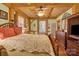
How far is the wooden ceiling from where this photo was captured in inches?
72.9

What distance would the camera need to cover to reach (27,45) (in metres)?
1.78

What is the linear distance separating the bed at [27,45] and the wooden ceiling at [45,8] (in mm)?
356

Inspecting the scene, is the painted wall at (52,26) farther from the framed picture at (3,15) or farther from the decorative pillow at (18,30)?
the framed picture at (3,15)

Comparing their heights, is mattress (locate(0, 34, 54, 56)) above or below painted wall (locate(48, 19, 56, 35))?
below

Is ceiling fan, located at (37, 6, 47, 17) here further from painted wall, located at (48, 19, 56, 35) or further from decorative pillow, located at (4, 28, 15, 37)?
decorative pillow, located at (4, 28, 15, 37)

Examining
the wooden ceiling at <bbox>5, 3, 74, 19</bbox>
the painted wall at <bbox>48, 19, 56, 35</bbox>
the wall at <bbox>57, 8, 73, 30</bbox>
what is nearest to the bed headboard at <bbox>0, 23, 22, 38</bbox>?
the wooden ceiling at <bbox>5, 3, 74, 19</bbox>

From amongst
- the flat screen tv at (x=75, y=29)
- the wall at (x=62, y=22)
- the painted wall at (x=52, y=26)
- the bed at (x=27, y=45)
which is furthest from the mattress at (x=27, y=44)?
the flat screen tv at (x=75, y=29)

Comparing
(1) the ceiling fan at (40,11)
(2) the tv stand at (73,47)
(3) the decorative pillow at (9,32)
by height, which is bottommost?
(2) the tv stand at (73,47)

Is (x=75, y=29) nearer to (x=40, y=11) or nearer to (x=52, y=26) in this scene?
(x=52, y=26)

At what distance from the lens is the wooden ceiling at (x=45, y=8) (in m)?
1.85

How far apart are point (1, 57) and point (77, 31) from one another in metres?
1.17

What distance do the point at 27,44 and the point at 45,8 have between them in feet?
1.95

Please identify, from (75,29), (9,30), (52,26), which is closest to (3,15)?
(9,30)

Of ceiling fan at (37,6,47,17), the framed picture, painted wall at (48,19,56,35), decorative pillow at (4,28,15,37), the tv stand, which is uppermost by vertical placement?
ceiling fan at (37,6,47,17)
